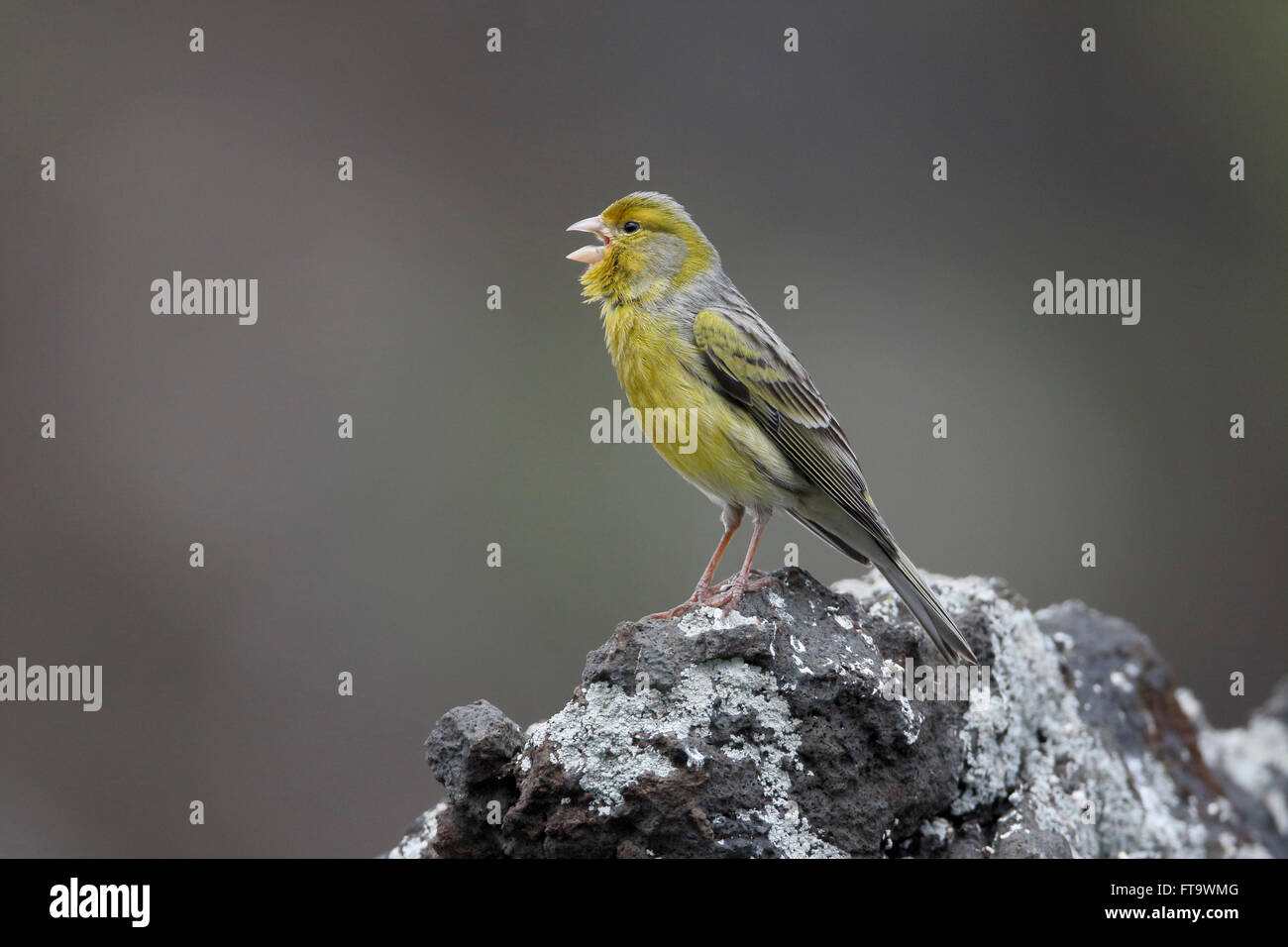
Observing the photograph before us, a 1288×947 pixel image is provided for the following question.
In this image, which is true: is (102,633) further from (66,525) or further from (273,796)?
(273,796)

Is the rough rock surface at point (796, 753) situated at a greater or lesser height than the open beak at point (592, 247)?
lesser

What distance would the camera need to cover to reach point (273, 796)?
1345 cm

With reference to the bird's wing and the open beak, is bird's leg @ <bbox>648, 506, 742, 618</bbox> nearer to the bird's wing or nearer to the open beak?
the bird's wing

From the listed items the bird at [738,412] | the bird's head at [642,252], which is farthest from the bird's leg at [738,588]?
the bird's head at [642,252]

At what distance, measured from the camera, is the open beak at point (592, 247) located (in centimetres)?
671

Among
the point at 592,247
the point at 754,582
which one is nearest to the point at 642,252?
the point at 592,247

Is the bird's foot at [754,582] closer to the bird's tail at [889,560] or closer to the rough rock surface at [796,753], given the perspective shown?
the rough rock surface at [796,753]

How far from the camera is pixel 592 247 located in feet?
22.2

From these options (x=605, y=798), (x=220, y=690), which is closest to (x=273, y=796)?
(x=220, y=690)

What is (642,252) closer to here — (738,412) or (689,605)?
(738,412)

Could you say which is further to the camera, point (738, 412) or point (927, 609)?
point (738, 412)

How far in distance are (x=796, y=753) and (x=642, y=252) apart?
9.27 ft
